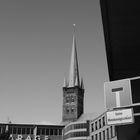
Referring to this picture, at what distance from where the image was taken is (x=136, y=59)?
1552cm

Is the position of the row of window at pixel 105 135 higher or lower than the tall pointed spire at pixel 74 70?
lower

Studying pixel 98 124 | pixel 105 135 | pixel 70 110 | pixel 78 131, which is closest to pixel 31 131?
pixel 78 131

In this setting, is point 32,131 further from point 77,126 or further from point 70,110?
point 70,110

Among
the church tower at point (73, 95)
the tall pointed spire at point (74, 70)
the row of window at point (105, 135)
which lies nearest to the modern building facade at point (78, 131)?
the row of window at point (105, 135)

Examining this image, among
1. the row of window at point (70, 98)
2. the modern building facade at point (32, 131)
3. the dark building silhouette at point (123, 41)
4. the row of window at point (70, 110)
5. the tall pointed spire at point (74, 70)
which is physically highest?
the tall pointed spire at point (74, 70)

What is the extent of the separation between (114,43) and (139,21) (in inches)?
71.2

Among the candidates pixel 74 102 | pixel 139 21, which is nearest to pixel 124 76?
pixel 139 21

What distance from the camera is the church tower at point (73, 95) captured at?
462 feet

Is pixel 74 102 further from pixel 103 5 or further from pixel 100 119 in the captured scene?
pixel 103 5

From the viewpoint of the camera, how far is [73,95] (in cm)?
14562

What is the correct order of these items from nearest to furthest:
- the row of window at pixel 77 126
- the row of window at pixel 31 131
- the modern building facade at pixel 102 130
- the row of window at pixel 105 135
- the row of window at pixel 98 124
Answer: the modern building facade at pixel 102 130 < the row of window at pixel 105 135 < the row of window at pixel 98 124 < the row of window at pixel 77 126 < the row of window at pixel 31 131

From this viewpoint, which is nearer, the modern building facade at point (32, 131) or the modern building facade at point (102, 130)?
the modern building facade at point (102, 130)

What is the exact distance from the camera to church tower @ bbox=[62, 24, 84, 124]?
140875mm

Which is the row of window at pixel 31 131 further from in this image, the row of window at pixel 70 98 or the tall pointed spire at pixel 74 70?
the tall pointed spire at pixel 74 70
